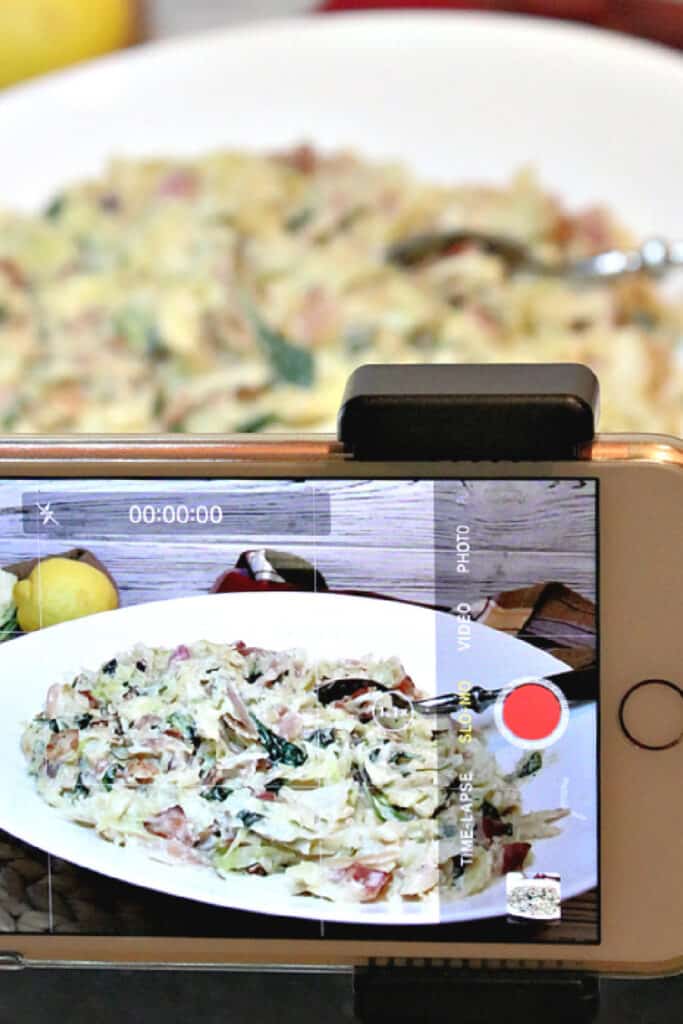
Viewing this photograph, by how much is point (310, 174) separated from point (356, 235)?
0.09 metres

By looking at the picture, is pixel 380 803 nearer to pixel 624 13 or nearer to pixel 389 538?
pixel 389 538

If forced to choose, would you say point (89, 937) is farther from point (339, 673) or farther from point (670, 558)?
point (670, 558)

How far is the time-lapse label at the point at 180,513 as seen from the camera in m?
0.44

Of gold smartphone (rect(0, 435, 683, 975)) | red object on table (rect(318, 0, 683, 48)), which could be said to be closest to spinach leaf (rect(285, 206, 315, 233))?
red object on table (rect(318, 0, 683, 48))

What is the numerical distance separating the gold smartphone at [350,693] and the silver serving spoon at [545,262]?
521 mm

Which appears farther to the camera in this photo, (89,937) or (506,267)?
(506,267)

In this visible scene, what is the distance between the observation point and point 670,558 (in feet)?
1.42

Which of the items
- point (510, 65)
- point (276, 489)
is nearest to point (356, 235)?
point (510, 65)

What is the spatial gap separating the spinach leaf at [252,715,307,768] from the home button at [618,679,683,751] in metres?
0.11

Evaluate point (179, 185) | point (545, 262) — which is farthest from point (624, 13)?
point (179, 185)

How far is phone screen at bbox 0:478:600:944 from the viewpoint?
44 cm

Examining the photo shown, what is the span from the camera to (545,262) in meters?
0.95

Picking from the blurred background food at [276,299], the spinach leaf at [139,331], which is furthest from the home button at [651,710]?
the spinach leaf at [139,331]

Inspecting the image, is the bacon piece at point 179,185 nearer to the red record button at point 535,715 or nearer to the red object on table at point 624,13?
the red object on table at point 624,13
